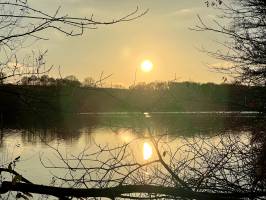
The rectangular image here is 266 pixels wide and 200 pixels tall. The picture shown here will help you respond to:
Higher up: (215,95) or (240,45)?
(240,45)

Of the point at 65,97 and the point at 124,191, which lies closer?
the point at 124,191

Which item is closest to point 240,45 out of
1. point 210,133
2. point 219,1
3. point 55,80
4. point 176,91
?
point 219,1

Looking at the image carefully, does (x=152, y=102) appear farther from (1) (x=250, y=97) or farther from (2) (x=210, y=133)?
(1) (x=250, y=97)

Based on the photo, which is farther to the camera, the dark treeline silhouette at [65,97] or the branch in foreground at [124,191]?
the dark treeline silhouette at [65,97]

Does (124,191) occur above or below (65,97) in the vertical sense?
below

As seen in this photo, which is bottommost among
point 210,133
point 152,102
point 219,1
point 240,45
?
point 210,133

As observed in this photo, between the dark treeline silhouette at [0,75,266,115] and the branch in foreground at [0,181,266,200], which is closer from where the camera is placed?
the branch in foreground at [0,181,266,200]

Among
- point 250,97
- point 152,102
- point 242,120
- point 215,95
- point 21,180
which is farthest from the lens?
point 250,97

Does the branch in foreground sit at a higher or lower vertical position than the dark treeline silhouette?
lower

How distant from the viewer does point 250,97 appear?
8.00 m

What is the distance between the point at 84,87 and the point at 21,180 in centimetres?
47

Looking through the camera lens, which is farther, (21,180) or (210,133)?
(210,133)

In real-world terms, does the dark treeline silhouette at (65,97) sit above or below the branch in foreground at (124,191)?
above

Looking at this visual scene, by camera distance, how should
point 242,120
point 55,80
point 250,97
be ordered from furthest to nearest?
point 250,97 < point 242,120 < point 55,80
